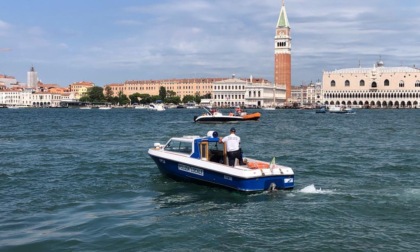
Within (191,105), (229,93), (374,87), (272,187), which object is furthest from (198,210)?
(191,105)

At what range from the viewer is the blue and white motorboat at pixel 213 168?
511 inches

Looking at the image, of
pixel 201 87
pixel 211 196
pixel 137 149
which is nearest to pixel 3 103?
pixel 201 87

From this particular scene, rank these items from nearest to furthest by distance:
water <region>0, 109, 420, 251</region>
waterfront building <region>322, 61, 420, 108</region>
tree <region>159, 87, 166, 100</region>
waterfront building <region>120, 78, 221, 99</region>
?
water <region>0, 109, 420, 251</region>
waterfront building <region>322, 61, 420, 108</region>
tree <region>159, 87, 166, 100</region>
waterfront building <region>120, 78, 221, 99</region>

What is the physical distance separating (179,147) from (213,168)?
225cm

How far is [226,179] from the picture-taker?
43.8 ft

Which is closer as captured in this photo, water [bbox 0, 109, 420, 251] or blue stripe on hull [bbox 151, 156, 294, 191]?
water [bbox 0, 109, 420, 251]

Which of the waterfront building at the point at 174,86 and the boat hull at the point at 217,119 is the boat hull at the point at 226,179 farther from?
the waterfront building at the point at 174,86

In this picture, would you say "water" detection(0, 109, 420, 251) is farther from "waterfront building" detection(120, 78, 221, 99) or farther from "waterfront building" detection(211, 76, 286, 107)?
"waterfront building" detection(120, 78, 221, 99)

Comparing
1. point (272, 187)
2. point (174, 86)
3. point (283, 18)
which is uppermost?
point (283, 18)

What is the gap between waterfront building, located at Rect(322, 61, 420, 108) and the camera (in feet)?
454

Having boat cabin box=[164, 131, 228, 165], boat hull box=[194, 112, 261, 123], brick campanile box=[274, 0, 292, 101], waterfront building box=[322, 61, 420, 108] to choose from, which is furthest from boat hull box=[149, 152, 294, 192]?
brick campanile box=[274, 0, 292, 101]

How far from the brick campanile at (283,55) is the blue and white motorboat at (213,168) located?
5426 inches

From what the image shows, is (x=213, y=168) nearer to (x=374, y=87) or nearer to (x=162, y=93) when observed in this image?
(x=374, y=87)

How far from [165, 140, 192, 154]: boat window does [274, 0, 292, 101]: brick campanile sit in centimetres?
13740
